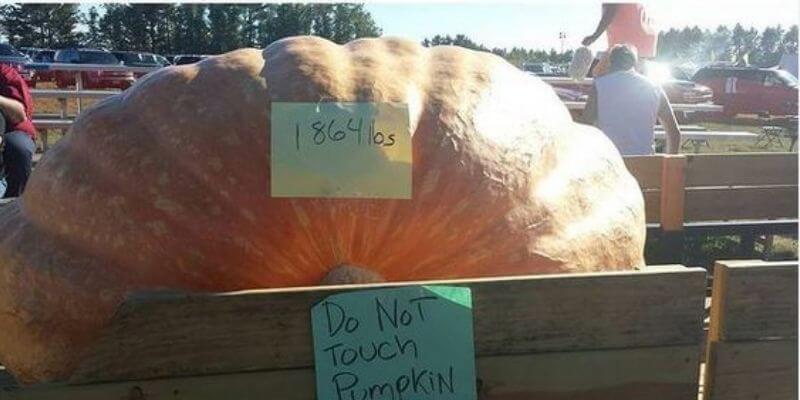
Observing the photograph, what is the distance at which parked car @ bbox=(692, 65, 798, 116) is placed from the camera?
24.9 metres

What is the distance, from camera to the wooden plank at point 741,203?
15.4ft

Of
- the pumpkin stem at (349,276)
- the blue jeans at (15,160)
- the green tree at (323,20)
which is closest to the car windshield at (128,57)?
the green tree at (323,20)

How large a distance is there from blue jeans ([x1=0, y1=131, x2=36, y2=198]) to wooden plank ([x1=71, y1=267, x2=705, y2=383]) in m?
4.12

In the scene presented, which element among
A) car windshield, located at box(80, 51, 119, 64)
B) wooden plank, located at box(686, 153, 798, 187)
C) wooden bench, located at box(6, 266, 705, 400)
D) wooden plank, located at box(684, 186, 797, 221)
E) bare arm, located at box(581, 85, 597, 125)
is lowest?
wooden plank, located at box(684, 186, 797, 221)

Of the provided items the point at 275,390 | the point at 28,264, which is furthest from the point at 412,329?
the point at 28,264

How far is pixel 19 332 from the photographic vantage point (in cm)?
169

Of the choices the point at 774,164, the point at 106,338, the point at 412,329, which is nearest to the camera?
the point at 106,338

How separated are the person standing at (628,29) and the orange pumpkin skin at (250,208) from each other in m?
4.41

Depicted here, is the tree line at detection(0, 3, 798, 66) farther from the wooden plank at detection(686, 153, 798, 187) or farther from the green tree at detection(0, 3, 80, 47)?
the wooden plank at detection(686, 153, 798, 187)

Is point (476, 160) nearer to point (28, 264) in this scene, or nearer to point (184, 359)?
point (184, 359)

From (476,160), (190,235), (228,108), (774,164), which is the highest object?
(228,108)

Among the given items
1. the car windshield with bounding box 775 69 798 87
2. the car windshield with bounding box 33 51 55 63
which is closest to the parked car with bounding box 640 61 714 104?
the car windshield with bounding box 775 69 798 87

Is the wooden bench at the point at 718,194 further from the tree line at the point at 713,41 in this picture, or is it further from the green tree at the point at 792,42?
the tree line at the point at 713,41

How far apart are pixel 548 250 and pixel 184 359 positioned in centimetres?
76
